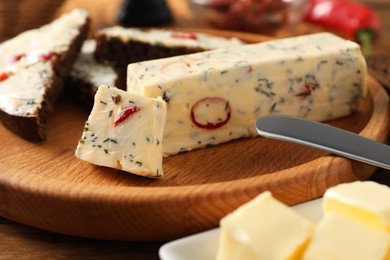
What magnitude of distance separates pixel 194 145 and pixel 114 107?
455 millimetres

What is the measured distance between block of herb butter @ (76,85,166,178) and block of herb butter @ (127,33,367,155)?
19 cm

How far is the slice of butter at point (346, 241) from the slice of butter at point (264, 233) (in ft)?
0.12

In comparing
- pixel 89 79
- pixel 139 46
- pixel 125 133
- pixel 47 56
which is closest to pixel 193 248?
pixel 125 133

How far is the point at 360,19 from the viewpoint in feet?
14.6

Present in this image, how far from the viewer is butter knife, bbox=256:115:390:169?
6.98 ft

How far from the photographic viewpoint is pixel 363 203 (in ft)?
5.36

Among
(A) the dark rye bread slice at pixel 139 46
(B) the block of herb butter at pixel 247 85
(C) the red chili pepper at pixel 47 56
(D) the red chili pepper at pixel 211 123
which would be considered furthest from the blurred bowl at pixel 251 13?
(D) the red chili pepper at pixel 211 123

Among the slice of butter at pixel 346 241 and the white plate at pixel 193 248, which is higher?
the slice of butter at pixel 346 241

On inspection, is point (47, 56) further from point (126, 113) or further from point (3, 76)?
point (126, 113)

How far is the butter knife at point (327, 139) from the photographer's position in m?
2.13

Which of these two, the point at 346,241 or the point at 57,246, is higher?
the point at 346,241

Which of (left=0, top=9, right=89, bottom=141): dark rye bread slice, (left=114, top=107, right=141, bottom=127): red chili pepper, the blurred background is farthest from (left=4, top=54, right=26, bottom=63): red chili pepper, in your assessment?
(left=114, top=107, right=141, bottom=127): red chili pepper

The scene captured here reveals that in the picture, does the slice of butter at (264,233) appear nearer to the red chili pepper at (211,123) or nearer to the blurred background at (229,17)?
the red chili pepper at (211,123)

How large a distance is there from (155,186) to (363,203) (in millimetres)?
799
